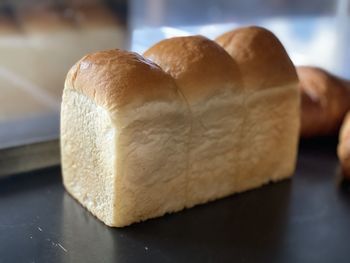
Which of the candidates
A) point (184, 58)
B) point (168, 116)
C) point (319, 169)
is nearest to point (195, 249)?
point (168, 116)

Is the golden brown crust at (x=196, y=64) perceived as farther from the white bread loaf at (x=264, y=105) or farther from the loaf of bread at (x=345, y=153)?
the loaf of bread at (x=345, y=153)

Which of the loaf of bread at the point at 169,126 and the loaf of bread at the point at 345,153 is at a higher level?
the loaf of bread at the point at 169,126

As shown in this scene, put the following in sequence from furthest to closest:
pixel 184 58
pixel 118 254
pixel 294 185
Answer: pixel 294 185, pixel 184 58, pixel 118 254

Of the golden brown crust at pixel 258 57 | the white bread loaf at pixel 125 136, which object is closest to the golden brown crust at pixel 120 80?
the white bread loaf at pixel 125 136

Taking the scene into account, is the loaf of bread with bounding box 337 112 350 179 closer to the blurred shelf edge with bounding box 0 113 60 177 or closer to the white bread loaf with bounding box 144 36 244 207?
the white bread loaf with bounding box 144 36 244 207

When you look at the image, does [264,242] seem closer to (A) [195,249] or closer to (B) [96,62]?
(A) [195,249]

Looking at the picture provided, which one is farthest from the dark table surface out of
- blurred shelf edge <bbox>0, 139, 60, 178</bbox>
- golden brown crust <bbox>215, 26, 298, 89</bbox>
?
golden brown crust <bbox>215, 26, 298, 89</bbox>
